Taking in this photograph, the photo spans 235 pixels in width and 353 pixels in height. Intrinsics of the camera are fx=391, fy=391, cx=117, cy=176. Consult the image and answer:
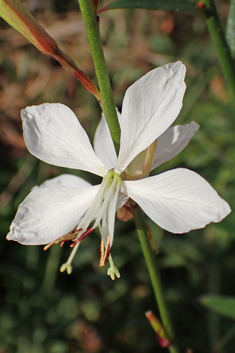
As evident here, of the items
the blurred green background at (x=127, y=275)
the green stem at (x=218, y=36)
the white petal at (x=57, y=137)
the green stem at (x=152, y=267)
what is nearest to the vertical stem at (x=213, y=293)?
the blurred green background at (x=127, y=275)

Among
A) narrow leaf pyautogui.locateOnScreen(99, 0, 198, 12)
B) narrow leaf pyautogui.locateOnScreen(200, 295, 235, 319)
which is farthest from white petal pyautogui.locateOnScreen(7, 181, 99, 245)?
narrow leaf pyautogui.locateOnScreen(200, 295, 235, 319)

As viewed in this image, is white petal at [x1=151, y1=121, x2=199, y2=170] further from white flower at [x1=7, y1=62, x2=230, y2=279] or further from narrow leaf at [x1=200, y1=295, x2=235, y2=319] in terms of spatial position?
narrow leaf at [x1=200, y1=295, x2=235, y2=319]

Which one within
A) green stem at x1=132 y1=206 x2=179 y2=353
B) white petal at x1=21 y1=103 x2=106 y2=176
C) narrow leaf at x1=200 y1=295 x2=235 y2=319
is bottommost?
narrow leaf at x1=200 y1=295 x2=235 y2=319

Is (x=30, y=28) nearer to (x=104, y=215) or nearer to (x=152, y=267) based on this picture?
(x=104, y=215)

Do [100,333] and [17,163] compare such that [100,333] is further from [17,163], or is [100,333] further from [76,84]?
[76,84]

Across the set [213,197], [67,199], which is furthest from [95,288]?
[213,197]

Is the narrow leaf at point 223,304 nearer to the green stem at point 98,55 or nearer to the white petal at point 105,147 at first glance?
the white petal at point 105,147
